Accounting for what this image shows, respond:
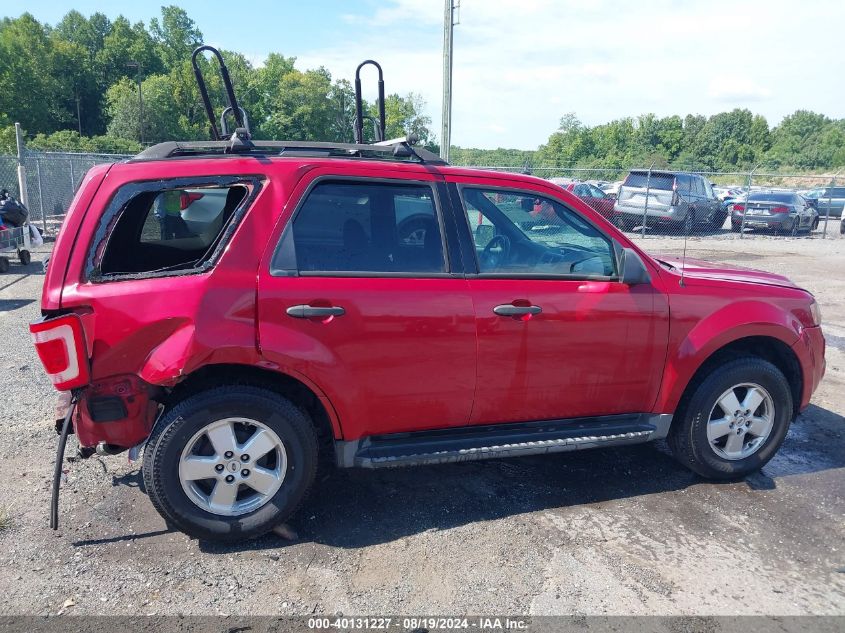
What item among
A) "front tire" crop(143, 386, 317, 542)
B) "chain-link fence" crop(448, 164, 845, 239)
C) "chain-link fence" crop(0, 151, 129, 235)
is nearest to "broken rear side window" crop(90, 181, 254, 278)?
"front tire" crop(143, 386, 317, 542)

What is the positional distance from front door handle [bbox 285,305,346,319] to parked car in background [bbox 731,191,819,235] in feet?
66.6

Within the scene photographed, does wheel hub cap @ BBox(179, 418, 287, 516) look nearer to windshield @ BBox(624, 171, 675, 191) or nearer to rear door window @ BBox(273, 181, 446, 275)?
rear door window @ BBox(273, 181, 446, 275)

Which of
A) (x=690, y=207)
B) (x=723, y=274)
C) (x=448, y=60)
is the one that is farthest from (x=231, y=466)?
(x=690, y=207)

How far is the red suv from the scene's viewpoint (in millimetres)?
3193

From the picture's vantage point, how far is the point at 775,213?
2080 cm

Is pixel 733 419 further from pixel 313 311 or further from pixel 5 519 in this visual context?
pixel 5 519

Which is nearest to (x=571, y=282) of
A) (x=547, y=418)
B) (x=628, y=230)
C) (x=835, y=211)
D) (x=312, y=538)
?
(x=547, y=418)

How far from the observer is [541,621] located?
2854 mm

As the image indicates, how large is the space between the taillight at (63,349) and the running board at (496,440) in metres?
1.33

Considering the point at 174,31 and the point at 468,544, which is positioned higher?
the point at 174,31

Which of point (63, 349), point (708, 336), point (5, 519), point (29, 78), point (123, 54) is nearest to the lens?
point (63, 349)

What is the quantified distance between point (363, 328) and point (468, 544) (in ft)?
4.17

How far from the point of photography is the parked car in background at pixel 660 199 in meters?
18.8

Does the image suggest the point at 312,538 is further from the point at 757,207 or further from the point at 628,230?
the point at 757,207
